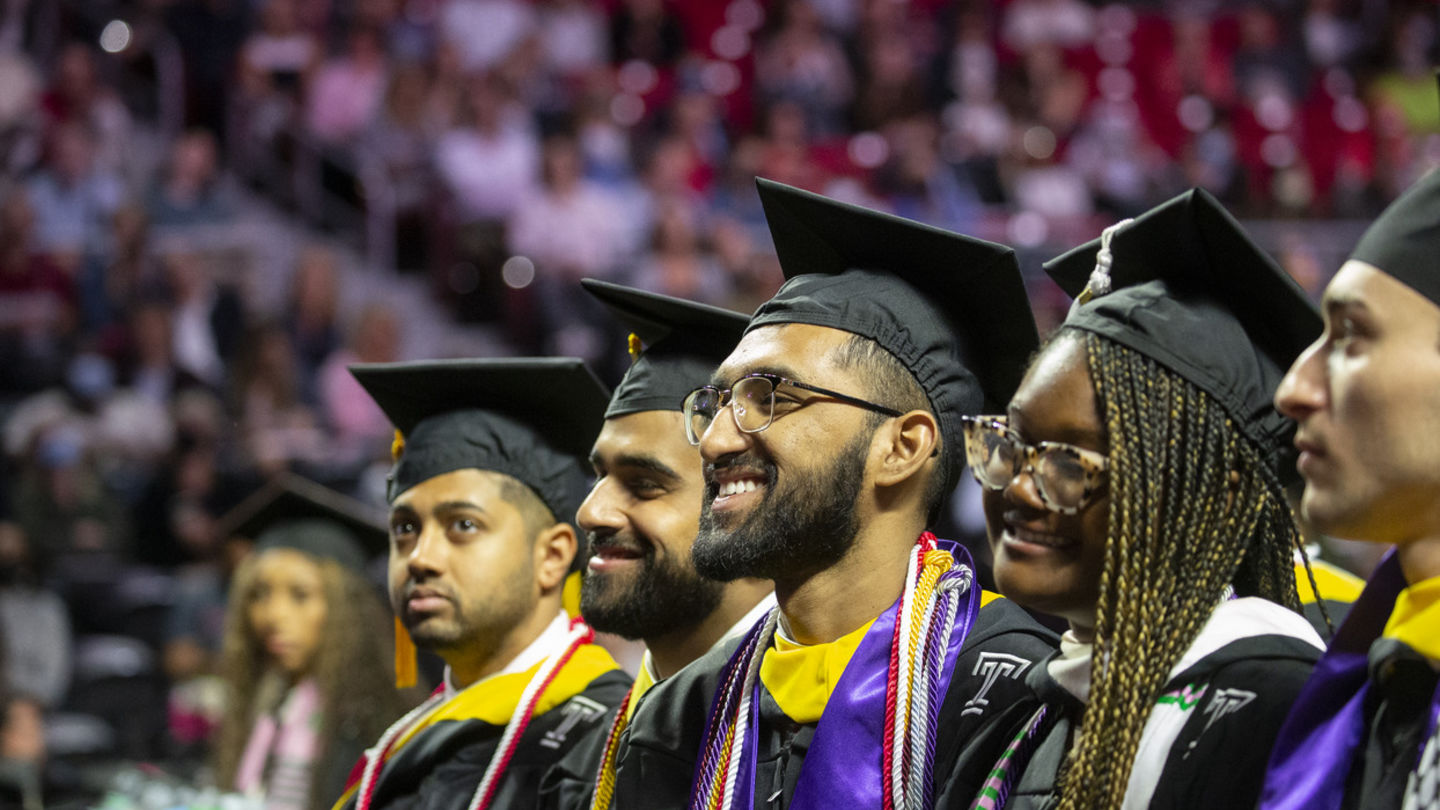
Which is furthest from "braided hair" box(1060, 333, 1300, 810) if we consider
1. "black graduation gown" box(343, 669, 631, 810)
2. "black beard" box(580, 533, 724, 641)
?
"black graduation gown" box(343, 669, 631, 810)

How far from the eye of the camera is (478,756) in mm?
3566

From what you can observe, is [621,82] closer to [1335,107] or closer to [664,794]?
[1335,107]

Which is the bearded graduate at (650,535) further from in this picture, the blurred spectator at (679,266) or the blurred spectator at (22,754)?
the blurred spectator at (679,266)

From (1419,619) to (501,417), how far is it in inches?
102

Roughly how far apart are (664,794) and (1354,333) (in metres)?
1.54

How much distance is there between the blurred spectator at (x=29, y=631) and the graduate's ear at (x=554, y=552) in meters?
4.60

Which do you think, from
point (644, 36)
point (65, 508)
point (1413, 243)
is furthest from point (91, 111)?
point (1413, 243)

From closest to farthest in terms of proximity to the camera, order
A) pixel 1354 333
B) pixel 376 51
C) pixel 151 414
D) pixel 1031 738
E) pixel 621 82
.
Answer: pixel 1354 333
pixel 1031 738
pixel 151 414
pixel 376 51
pixel 621 82

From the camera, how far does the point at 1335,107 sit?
1227 cm

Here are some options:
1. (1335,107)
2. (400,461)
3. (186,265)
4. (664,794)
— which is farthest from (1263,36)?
(664,794)

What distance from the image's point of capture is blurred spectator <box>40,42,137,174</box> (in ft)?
32.8

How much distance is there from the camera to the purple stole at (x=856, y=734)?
2467mm

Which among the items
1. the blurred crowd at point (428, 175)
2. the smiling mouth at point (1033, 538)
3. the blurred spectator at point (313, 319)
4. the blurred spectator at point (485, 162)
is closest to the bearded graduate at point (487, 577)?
the smiling mouth at point (1033, 538)

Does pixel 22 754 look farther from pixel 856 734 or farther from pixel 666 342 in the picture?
pixel 856 734
